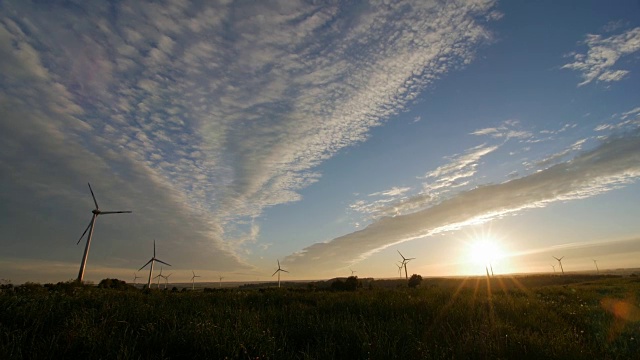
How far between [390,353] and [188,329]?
3.48 m

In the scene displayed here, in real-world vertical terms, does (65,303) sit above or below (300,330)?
above

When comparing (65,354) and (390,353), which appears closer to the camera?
(65,354)

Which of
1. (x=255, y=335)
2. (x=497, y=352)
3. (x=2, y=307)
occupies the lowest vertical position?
(x=497, y=352)

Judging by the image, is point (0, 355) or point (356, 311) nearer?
point (0, 355)

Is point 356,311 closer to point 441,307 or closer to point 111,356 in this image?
point 441,307

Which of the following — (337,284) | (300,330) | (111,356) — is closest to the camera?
(111,356)

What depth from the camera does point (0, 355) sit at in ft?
13.6

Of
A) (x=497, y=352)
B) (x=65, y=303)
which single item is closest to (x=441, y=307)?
(x=497, y=352)

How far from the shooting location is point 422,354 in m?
4.94

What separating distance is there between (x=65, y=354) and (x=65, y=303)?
16.1 feet

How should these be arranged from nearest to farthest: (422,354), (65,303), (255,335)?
1. (422,354)
2. (255,335)
3. (65,303)

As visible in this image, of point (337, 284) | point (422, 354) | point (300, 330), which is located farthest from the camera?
point (337, 284)

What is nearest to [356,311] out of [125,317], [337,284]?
[125,317]

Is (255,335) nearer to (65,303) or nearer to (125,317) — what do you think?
(125,317)
